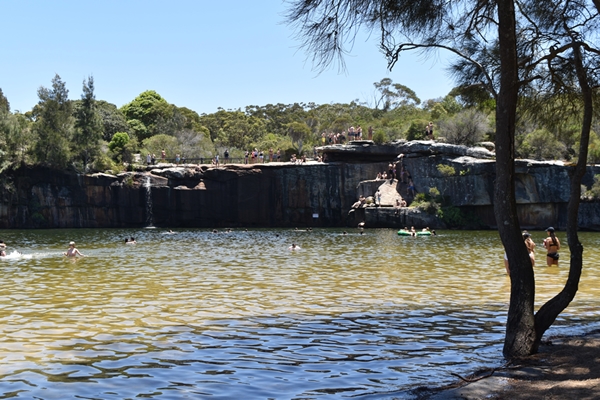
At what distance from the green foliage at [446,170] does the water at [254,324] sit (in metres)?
22.7

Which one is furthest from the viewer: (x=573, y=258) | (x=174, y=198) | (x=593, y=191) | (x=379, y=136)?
(x=379, y=136)

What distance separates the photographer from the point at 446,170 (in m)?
46.6

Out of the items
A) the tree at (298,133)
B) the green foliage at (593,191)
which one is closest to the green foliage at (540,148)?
the green foliage at (593,191)

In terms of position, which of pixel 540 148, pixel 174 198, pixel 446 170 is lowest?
pixel 174 198

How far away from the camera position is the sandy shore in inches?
277

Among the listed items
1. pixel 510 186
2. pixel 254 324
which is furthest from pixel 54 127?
pixel 510 186

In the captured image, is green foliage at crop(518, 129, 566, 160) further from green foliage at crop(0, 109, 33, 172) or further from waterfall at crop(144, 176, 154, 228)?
green foliage at crop(0, 109, 33, 172)

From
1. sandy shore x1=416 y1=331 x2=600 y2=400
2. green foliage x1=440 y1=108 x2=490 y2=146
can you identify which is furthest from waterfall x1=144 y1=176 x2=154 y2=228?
sandy shore x1=416 y1=331 x2=600 y2=400

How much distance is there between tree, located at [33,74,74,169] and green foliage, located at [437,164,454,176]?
29.2 m

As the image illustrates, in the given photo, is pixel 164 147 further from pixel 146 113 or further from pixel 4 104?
pixel 146 113

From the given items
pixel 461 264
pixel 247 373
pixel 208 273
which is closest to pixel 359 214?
pixel 461 264

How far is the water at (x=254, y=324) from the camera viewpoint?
337 inches

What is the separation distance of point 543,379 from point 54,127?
53073 mm

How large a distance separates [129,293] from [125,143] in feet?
177
